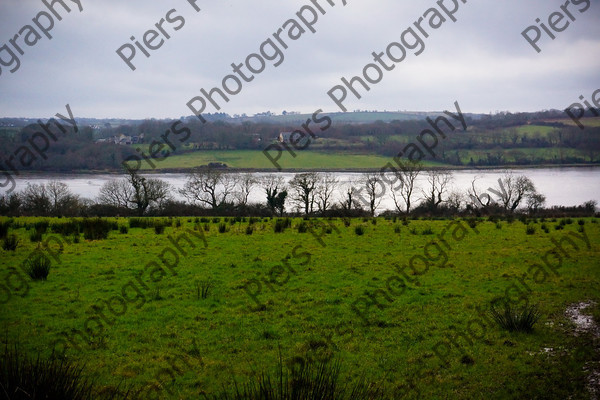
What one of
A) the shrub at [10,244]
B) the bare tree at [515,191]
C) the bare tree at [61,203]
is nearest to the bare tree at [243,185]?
the bare tree at [61,203]

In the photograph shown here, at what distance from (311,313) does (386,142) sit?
8979 cm

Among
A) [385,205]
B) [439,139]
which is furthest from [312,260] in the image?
[439,139]

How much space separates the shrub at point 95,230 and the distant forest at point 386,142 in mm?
62299

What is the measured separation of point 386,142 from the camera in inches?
3735

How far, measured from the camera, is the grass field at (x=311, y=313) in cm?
591

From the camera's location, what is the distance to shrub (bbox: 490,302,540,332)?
24.0 feet

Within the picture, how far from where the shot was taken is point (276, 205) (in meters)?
45.9

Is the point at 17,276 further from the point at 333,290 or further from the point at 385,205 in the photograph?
the point at 385,205

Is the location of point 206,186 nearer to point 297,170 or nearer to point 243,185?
point 243,185

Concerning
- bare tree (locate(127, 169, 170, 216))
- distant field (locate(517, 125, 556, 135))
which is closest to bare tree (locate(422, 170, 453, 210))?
bare tree (locate(127, 169, 170, 216))

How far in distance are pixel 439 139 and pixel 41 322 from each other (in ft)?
310

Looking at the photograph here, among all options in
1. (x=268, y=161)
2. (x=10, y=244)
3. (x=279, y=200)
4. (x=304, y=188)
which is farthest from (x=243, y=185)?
(x=10, y=244)

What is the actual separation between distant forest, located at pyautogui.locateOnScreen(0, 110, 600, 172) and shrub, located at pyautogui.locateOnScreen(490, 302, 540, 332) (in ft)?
258

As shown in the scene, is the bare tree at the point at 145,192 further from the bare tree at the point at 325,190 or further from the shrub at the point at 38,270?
the shrub at the point at 38,270
